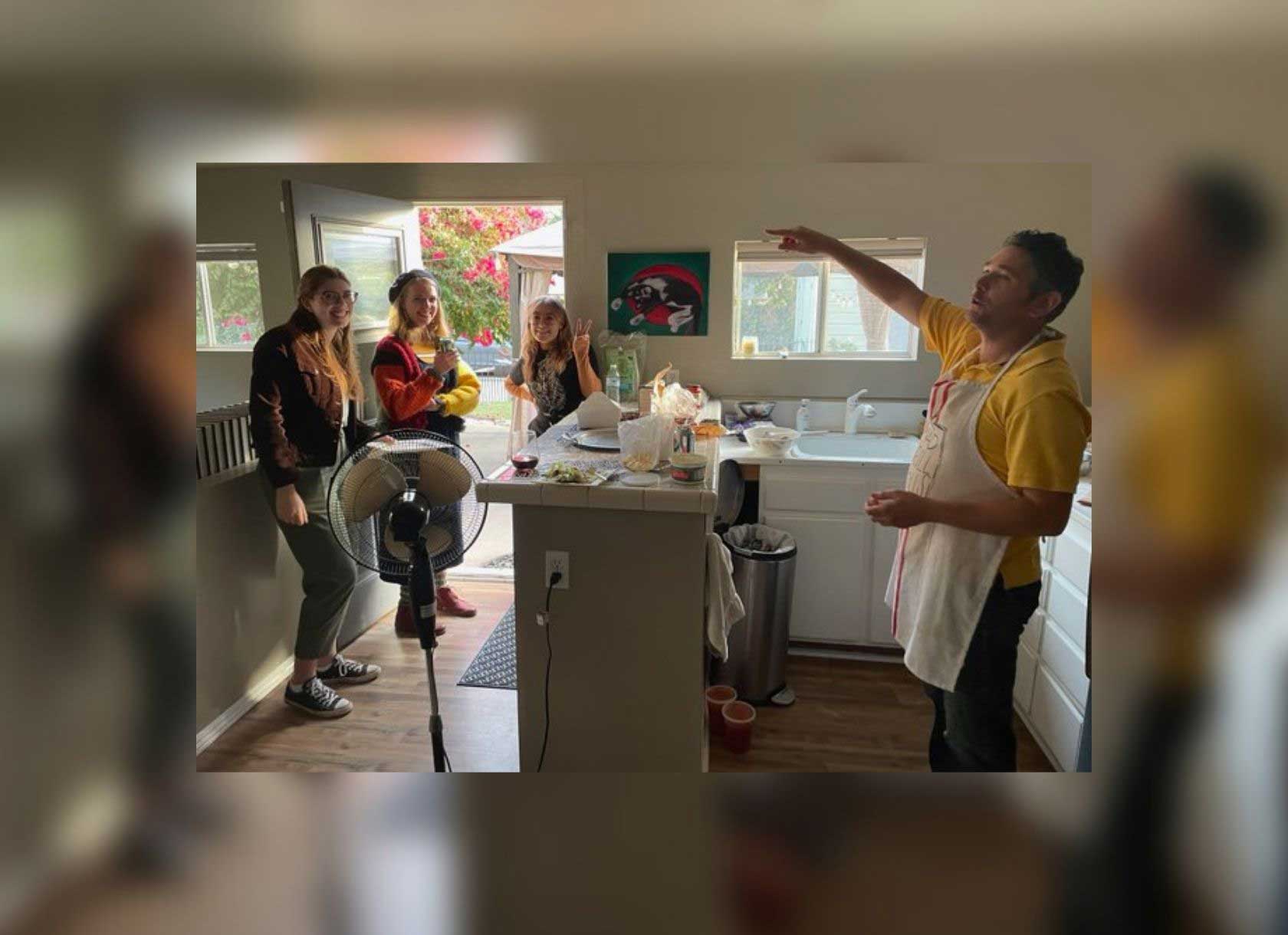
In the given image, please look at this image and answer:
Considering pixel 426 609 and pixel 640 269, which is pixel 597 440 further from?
pixel 640 269

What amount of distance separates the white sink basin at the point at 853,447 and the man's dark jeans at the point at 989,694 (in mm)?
1303

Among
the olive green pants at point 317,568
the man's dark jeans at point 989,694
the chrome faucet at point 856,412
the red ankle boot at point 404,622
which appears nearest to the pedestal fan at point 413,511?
the olive green pants at point 317,568

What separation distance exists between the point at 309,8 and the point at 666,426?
0.87 m

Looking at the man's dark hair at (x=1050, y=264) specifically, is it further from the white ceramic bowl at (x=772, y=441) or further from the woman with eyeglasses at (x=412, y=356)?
the woman with eyeglasses at (x=412, y=356)

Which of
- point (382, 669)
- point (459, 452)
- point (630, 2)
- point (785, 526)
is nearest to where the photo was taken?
point (630, 2)

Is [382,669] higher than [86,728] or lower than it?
lower

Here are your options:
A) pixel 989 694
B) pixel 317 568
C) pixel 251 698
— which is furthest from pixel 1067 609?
pixel 251 698

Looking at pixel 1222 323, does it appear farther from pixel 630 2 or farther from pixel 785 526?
pixel 785 526

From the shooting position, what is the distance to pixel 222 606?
64.5 inches

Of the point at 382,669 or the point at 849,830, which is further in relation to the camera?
the point at 382,669

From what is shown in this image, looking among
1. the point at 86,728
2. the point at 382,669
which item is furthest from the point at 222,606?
the point at 86,728

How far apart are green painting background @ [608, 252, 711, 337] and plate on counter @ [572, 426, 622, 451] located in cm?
95

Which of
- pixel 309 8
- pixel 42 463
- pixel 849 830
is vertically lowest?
pixel 849 830

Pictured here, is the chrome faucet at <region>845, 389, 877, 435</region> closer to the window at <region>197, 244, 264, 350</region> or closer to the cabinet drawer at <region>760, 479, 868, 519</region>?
the cabinet drawer at <region>760, 479, 868, 519</region>
